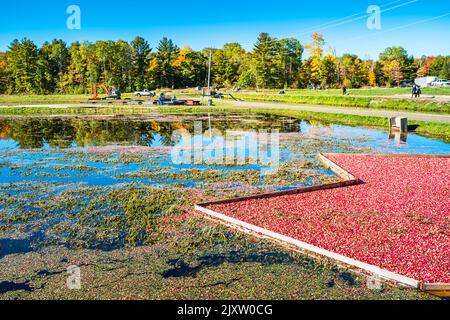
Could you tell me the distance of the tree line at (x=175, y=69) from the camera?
86.1 metres

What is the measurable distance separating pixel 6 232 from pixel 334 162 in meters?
11.2

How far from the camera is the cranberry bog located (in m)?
6.83

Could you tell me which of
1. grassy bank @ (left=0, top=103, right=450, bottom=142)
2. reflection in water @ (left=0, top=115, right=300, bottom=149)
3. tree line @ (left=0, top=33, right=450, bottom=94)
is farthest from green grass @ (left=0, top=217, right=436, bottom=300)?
tree line @ (left=0, top=33, right=450, bottom=94)

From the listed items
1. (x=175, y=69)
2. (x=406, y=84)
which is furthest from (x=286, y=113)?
(x=406, y=84)

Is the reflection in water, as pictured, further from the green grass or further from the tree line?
the tree line

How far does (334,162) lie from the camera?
1521 centimetres

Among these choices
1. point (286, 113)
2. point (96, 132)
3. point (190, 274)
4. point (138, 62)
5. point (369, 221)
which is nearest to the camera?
point (190, 274)

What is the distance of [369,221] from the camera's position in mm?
8938

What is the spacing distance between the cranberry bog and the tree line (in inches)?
2884

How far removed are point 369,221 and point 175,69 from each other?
87313 millimetres

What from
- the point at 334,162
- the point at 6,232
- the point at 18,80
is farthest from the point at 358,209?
the point at 18,80

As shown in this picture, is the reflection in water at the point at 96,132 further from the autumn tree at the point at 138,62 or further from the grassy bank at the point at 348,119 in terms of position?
the autumn tree at the point at 138,62

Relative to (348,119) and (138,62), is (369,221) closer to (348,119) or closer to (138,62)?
(348,119)

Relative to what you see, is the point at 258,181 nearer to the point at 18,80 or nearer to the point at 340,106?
the point at 340,106
